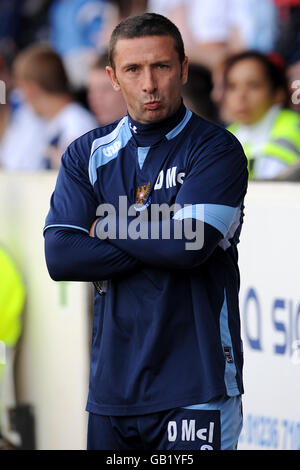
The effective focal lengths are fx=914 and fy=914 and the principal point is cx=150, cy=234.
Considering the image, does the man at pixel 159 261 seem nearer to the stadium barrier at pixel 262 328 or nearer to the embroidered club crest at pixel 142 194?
the embroidered club crest at pixel 142 194

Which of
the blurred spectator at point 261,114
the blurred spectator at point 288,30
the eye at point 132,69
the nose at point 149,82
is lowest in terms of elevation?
the nose at point 149,82

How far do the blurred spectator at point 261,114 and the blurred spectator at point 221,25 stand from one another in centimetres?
17

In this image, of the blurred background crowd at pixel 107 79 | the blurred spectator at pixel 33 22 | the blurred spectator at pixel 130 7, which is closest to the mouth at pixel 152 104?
the blurred background crowd at pixel 107 79

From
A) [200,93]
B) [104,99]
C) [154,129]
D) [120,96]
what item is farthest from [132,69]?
[104,99]

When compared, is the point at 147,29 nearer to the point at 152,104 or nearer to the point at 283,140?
the point at 152,104

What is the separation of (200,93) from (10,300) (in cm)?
178

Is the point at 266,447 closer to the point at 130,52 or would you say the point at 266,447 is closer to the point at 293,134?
the point at 293,134

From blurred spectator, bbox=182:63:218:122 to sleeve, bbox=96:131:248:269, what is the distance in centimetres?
294

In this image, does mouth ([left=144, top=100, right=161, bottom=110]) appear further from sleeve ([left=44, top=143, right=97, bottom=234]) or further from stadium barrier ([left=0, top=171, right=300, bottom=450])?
stadium barrier ([left=0, top=171, right=300, bottom=450])

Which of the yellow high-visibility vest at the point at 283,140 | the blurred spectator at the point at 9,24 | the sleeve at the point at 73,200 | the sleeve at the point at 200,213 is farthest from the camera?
the blurred spectator at the point at 9,24

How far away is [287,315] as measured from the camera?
434 cm

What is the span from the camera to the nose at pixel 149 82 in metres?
2.83

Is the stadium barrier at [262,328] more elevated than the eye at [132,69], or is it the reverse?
the eye at [132,69]

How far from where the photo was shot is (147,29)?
114 inches
